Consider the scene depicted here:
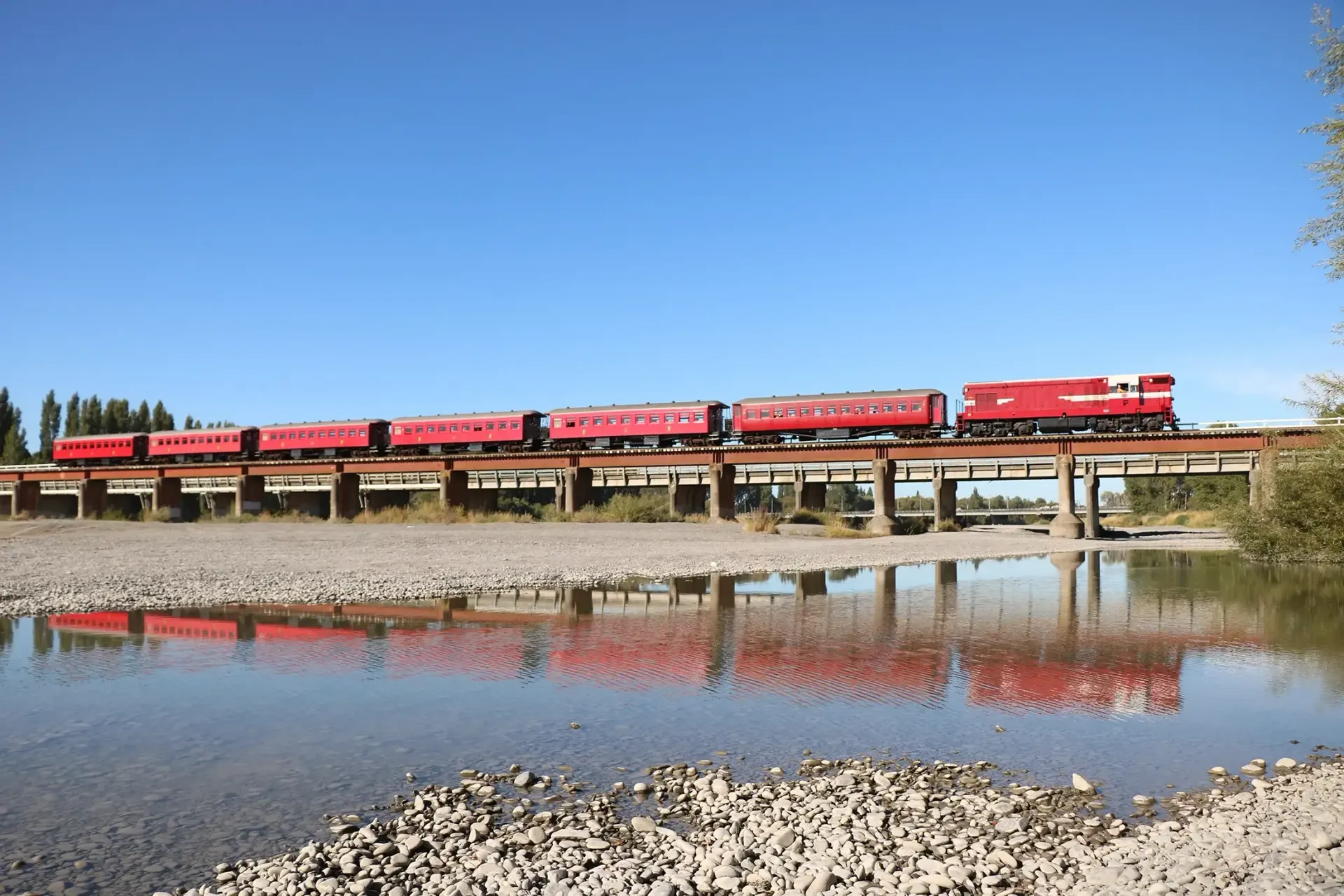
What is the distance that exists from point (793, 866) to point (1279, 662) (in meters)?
10.6

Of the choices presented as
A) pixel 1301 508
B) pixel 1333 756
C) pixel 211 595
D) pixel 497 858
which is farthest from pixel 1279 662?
pixel 211 595

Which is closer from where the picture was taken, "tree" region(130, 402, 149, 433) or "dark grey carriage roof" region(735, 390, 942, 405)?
Result: "dark grey carriage roof" region(735, 390, 942, 405)

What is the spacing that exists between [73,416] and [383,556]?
115 metres

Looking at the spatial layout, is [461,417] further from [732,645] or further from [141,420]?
[141,420]

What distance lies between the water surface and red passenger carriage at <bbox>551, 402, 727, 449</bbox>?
116ft

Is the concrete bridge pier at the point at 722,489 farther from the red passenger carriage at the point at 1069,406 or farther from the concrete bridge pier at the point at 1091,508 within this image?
the concrete bridge pier at the point at 1091,508

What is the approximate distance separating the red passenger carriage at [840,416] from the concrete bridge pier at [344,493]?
2891 centimetres

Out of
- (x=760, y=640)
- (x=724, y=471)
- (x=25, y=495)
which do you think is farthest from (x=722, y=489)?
(x=25, y=495)

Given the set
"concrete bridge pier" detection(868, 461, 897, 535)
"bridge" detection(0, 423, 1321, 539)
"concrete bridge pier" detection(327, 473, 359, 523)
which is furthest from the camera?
"concrete bridge pier" detection(327, 473, 359, 523)

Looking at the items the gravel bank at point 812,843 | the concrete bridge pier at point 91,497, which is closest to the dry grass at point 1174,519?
the gravel bank at point 812,843

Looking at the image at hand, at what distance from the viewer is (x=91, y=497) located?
2808 inches

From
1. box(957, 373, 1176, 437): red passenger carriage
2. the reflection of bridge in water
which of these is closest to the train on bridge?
box(957, 373, 1176, 437): red passenger carriage

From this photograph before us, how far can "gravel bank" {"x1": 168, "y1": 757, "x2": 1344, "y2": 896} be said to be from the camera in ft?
16.7

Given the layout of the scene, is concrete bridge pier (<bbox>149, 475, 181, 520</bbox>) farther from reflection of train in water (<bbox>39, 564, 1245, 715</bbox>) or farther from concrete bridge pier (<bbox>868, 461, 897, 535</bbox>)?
reflection of train in water (<bbox>39, 564, 1245, 715</bbox>)
